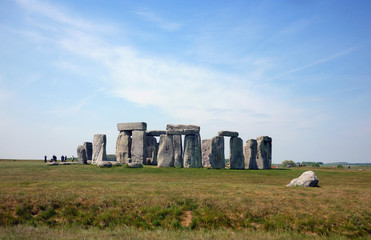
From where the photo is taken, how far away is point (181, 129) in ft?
88.6

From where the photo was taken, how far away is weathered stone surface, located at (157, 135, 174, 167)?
84.3ft

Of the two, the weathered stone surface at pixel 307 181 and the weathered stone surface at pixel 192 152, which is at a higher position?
the weathered stone surface at pixel 192 152

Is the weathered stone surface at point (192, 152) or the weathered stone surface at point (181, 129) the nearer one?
the weathered stone surface at point (192, 152)

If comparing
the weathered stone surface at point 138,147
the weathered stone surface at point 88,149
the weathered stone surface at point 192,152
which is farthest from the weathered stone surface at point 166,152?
the weathered stone surface at point 88,149

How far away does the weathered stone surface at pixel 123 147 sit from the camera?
29188 millimetres

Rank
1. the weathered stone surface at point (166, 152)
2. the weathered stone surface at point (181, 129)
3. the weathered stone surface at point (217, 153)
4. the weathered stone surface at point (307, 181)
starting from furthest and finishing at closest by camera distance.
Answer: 1. the weathered stone surface at point (181, 129)
2. the weathered stone surface at point (217, 153)
3. the weathered stone surface at point (166, 152)
4. the weathered stone surface at point (307, 181)

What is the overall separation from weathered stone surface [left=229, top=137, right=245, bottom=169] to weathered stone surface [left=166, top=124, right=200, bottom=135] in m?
3.25

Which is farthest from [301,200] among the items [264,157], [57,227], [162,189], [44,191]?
[264,157]

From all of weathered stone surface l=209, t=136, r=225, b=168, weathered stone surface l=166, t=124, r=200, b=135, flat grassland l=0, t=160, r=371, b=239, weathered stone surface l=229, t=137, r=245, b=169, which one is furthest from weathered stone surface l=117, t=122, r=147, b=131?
flat grassland l=0, t=160, r=371, b=239

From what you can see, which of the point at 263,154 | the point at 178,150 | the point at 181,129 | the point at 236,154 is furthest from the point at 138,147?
the point at 263,154

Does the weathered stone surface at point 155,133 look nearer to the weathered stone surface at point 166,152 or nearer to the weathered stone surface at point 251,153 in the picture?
the weathered stone surface at point 166,152

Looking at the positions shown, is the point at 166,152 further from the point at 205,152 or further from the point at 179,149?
the point at 205,152

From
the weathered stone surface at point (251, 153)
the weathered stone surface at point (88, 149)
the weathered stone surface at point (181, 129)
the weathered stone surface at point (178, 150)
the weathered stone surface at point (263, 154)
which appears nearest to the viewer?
the weathered stone surface at point (178, 150)

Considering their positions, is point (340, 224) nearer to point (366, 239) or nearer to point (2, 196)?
point (366, 239)
